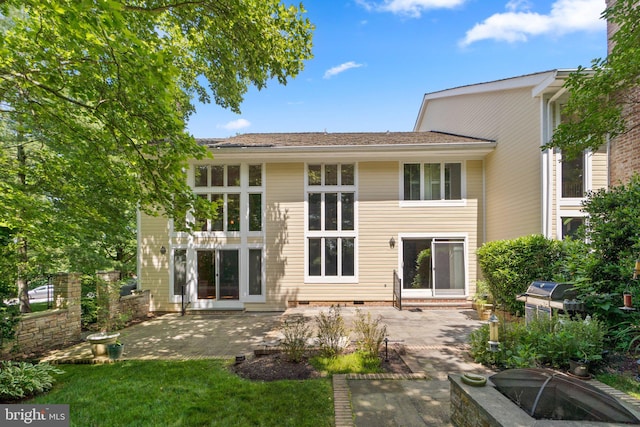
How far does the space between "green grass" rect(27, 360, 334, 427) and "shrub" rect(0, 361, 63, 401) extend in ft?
0.64

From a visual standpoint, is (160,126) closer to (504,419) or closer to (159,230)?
(504,419)

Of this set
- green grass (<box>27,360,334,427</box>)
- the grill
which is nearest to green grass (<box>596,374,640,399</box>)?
the grill

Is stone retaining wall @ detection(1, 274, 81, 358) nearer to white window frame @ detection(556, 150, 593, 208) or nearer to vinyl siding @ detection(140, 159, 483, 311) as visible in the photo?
vinyl siding @ detection(140, 159, 483, 311)

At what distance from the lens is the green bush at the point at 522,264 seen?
7207 mm

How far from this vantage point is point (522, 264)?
731 cm

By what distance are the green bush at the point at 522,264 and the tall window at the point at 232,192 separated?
25.3ft

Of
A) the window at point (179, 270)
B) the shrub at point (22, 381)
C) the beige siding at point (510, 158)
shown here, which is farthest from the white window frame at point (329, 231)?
the shrub at point (22, 381)

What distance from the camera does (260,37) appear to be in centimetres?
618

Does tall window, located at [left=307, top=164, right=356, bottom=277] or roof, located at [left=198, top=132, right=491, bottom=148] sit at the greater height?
roof, located at [left=198, top=132, right=491, bottom=148]

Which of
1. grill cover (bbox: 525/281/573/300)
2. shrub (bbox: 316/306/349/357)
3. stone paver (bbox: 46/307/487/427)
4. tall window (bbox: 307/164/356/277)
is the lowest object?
stone paver (bbox: 46/307/487/427)

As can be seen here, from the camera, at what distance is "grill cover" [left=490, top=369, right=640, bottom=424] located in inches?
96.6

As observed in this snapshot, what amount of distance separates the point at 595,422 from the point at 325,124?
17.6m

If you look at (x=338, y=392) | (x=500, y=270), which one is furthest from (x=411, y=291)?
(x=338, y=392)

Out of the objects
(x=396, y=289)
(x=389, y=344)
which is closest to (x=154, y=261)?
→ (x=389, y=344)
